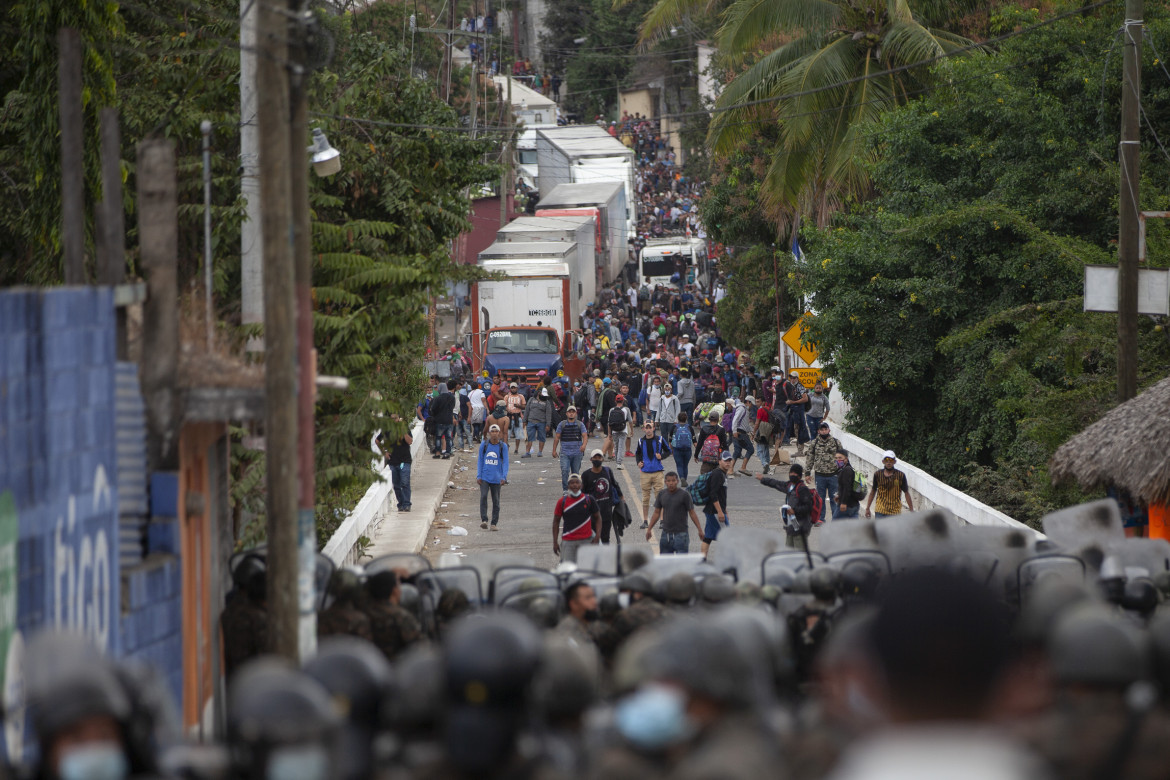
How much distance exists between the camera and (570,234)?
41.7 metres

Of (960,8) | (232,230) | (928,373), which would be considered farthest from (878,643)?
(960,8)

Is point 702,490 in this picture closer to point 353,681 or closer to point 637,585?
point 637,585

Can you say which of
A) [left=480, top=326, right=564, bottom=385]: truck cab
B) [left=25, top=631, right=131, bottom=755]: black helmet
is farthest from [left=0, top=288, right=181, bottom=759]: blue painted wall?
[left=480, top=326, right=564, bottom=385]: truck cab

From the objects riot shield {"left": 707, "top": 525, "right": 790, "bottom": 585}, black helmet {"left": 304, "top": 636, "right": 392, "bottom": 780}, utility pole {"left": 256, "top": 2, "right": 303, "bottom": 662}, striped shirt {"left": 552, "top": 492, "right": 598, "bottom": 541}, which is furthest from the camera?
striped shirt {"left": 552, "top": 492, "right": 598, "bottom": 541}

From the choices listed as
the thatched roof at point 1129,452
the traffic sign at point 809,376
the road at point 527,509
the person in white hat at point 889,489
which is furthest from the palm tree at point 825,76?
the thatched roof at point 1129,452

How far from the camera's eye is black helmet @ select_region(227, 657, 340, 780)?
382 cm

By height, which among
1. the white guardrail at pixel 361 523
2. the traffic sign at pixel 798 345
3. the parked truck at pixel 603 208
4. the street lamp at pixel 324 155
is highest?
the parked truck at pixel 603 208

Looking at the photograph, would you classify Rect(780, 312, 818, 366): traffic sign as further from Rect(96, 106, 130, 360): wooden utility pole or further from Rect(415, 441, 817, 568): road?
Rect(96, 106, 130, 360): wooden utility pole

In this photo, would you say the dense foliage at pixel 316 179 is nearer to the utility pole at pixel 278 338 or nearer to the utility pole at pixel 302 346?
the utility pole at pixel 302 346

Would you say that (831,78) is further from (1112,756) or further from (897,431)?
(1112,756)

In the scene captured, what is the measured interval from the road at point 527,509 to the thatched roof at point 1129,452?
3437 millimetres

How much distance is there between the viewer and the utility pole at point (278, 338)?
7145 mm

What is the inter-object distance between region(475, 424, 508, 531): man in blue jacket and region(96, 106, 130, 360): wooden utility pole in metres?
10.2

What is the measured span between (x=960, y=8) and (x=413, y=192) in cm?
1365
